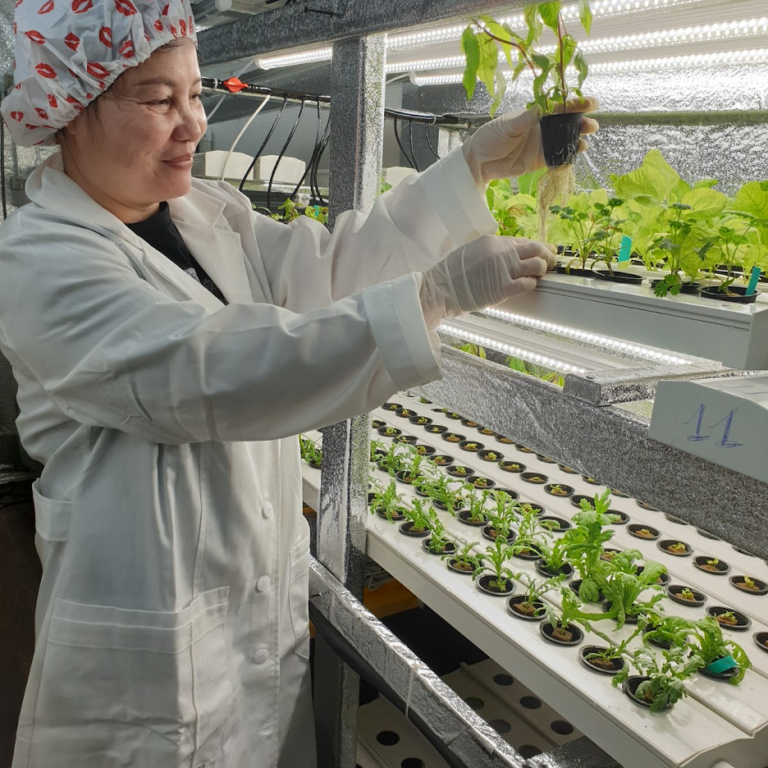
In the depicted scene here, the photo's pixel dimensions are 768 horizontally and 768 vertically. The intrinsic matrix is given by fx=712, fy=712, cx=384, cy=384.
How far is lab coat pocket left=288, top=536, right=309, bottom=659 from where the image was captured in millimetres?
1411

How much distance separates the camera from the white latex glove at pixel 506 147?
1097 mm

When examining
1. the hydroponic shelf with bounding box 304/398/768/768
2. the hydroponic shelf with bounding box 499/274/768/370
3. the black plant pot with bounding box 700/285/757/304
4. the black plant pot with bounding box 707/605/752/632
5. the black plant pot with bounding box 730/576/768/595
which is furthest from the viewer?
the black plant pot with bounding box 730/576/768/595

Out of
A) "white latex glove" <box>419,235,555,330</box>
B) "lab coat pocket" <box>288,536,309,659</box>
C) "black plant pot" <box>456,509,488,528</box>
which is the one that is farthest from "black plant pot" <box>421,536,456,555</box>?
"white latex glove" <box>419,235,555,330</box>

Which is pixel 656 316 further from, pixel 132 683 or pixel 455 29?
pixel 132 683

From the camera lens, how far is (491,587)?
1.29 metres

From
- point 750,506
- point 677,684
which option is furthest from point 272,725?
point 750,506

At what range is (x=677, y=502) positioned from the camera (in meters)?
0.82

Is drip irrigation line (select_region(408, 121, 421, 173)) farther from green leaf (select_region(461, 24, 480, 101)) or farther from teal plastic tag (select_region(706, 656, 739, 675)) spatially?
teal plastic tag (select_region(706, 656, 739, 675))

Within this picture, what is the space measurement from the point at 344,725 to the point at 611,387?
1.14 m

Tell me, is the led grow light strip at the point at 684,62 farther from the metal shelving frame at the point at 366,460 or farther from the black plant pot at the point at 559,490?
the black plant pot at the point at 559,490

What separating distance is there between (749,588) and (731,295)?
2.22ft

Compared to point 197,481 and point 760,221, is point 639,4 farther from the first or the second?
point 197,481

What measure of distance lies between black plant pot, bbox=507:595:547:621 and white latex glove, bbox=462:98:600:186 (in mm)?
729

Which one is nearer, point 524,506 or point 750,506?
point 750,506
